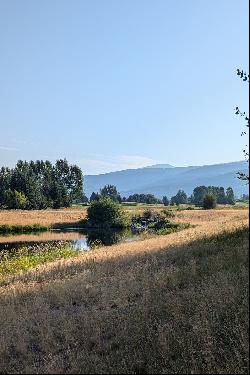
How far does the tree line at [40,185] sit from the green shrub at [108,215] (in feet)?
123

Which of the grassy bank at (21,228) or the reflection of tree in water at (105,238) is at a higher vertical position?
the grassy bank at (21,228)

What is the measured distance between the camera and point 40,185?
440ft

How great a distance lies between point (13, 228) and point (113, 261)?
58.3 m

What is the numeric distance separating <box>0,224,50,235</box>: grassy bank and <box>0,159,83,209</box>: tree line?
3584cm

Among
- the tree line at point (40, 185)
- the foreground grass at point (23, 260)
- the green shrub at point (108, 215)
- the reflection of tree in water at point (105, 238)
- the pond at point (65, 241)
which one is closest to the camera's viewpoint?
the foreground grass at point (23, 260)

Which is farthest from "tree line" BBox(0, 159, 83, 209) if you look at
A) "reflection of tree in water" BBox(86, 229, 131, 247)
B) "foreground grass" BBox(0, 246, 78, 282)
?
"foreground grass" BBox(0, 246, 78, 282)

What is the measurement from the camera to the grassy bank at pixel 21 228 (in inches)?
2960

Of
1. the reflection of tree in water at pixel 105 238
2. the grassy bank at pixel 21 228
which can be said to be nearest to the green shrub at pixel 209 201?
the reflection of tree in water at pixel 105 238

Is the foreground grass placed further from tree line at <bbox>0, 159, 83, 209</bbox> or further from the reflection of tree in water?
tree line at <bbox>0, 159, 83, 209</bbox>

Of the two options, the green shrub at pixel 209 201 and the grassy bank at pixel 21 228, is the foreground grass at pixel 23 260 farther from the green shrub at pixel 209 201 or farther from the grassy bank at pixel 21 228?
the green shrub at pixel 209 201

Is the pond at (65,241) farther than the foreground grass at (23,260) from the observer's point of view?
Yes

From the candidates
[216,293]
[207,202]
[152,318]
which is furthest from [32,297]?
[207,202]

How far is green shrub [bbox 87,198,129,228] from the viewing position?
7994 centimetres

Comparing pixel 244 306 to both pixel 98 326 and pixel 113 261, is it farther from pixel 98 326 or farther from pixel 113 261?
pixel 113 261
